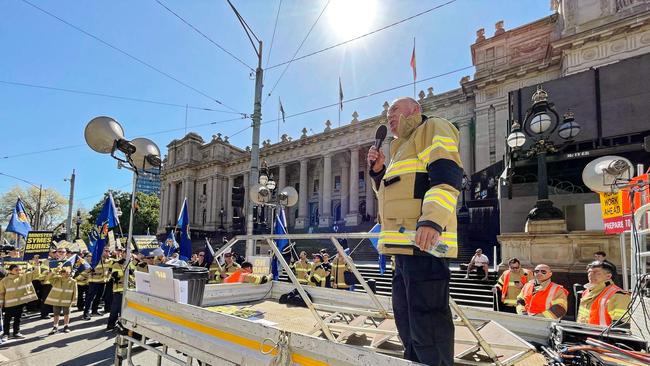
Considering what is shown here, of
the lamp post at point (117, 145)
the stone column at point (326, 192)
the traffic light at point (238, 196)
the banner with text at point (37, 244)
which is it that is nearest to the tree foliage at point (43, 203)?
the stone column at point (326, 192)

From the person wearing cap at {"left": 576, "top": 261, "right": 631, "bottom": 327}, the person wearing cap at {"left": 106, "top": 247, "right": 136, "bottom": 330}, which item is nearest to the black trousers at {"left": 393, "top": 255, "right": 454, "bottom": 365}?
the person wearing cap at {"left": 576, "top": 261, "right": 631, "bottom": 327}

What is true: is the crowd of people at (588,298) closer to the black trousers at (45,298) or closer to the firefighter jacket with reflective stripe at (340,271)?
the firefighter jacket with reflective stripe at (340,271)

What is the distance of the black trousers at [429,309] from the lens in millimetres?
2000

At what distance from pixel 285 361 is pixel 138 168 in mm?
5792

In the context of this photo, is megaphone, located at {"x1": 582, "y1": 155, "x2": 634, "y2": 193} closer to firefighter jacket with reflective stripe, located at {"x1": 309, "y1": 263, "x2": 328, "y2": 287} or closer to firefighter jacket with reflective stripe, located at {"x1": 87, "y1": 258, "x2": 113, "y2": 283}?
firefighter jacket with reflective stripe, located at {"x1": 309, "y1": 263, "x2": 328, "y2": 287}

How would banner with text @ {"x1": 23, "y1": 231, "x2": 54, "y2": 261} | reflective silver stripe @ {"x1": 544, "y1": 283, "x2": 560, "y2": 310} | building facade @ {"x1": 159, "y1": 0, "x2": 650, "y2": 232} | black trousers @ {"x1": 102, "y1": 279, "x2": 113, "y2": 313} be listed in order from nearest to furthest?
reflective silver stripe @ {"x1": 544, "y1": 283, "x2": 560, "y2": 310} → black trousers @ {"x1": 102, "y1": 279, "x2": 113, "y2": 313} → banner with text @ {"x1": 23, "y1": 231, "x2": 54, "y2": 261} → building facade @ {"x1": 159, "y1": 0, "x2": 650, "y2": 232}

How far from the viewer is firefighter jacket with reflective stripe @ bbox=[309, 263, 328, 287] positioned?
10.2 metres

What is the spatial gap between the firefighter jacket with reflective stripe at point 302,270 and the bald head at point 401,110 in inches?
341

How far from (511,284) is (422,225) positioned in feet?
23.6

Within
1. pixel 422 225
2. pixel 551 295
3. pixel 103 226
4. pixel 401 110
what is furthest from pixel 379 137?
pixel 103 226

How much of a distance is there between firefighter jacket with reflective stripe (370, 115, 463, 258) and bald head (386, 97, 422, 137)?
0.04 meters

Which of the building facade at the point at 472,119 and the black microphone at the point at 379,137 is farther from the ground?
the building facade at the point at 472,119

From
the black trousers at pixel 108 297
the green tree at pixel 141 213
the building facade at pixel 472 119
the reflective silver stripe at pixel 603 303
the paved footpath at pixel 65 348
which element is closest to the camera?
the reflective silver stripe at pixel 603 303

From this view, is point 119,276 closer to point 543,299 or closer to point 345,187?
point 543,299
